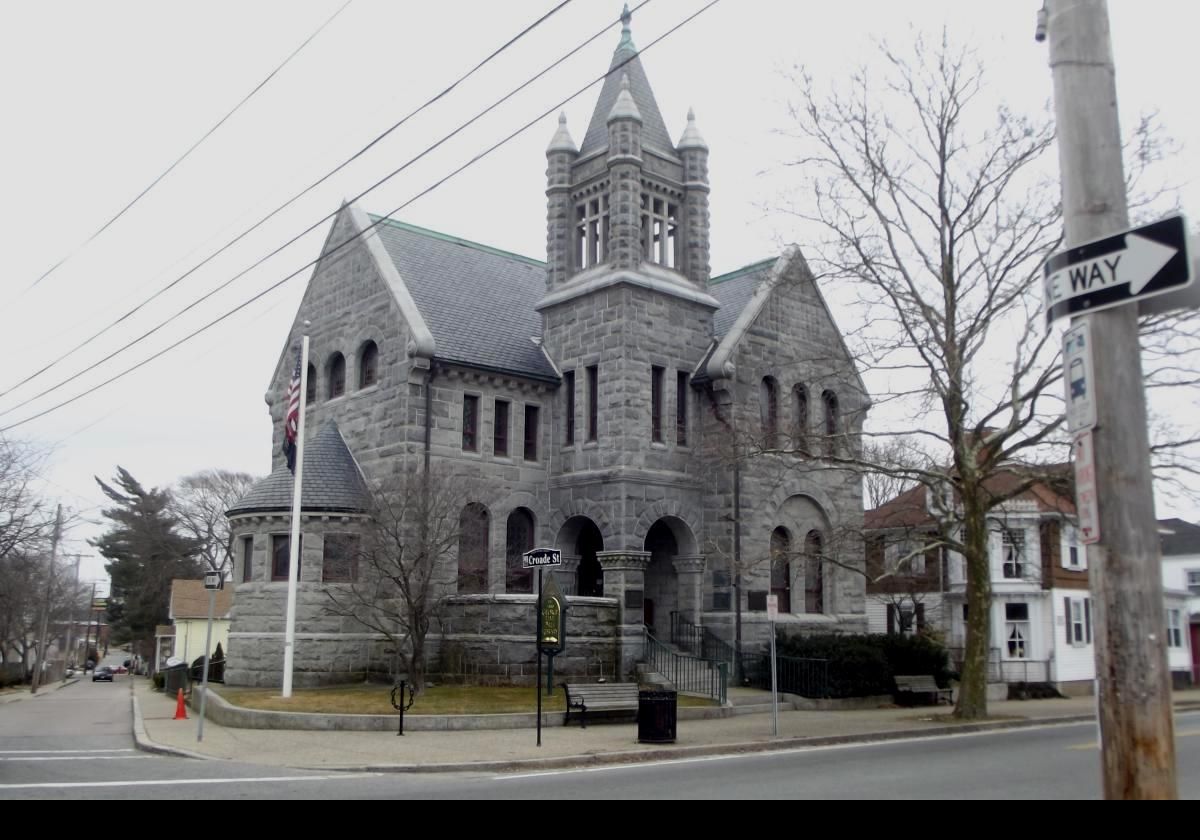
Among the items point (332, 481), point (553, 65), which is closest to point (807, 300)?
point (332, 481)

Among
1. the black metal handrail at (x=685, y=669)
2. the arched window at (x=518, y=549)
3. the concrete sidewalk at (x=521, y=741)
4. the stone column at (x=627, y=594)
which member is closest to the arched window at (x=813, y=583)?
the black metal handrail at (x=685, y=669)

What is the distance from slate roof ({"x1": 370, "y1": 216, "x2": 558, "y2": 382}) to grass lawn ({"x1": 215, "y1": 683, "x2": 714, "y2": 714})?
28.9ft

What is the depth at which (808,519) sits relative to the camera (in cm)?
3306

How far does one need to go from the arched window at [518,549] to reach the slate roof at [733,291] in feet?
25.7

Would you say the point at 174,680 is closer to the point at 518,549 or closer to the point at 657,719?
the point at 518,549

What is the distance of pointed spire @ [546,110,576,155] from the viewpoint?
105ft

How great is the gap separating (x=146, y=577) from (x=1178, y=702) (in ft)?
231

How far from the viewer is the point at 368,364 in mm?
31484

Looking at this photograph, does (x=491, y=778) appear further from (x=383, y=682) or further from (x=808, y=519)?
(x=808, y=519)

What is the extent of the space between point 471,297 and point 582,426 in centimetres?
567

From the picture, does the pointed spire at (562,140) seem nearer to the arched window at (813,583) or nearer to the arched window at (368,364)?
the arched window at (368,364)

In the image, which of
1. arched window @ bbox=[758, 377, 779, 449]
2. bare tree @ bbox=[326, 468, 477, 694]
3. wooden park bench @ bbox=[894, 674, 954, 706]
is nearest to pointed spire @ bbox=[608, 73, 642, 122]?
arched window @ bbox=[758, 377, 779, 449]

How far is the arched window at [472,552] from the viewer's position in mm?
28078

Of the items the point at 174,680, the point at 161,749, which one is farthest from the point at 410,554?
the point at 174,680
